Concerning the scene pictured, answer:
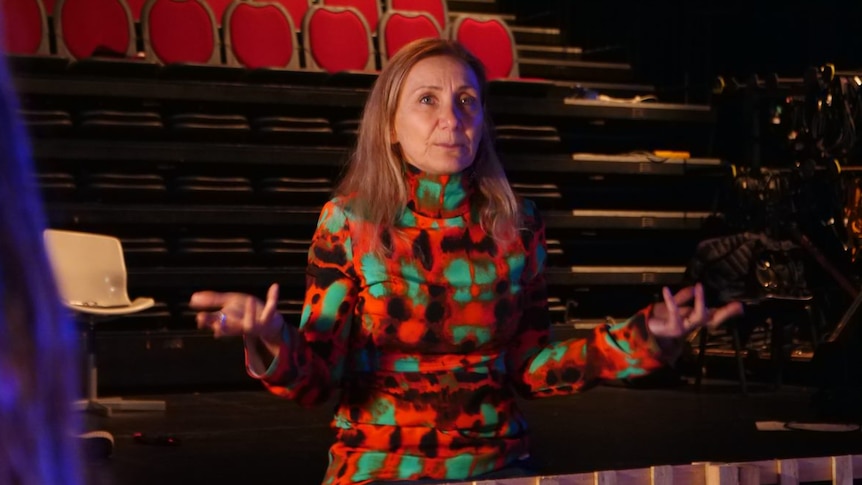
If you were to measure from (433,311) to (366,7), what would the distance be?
777 centimetres

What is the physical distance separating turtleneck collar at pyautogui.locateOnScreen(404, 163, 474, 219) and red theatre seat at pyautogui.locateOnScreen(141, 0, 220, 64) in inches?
259

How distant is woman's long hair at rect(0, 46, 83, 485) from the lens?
36 centimetres

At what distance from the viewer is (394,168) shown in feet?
6.76

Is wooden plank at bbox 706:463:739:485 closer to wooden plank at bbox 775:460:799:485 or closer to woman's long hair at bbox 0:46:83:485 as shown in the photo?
wooden plank at bbox 775:460:799:485

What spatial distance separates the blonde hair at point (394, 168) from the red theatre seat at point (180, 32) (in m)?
6.50

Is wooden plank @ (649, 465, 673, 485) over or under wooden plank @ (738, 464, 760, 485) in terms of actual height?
over

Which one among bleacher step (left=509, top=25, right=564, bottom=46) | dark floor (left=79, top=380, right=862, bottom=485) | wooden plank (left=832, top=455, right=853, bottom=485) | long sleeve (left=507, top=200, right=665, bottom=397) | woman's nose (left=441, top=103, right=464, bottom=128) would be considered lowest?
dark floor (left=79, top=380, right=862, bottom=485)

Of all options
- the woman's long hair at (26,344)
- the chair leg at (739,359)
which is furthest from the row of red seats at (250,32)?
the woman's long hair at (26,344)

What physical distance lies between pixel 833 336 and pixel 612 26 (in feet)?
14.1

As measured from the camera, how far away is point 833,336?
6629 mm

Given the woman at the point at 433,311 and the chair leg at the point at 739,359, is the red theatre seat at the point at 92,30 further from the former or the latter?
the woman at the point at 433,311

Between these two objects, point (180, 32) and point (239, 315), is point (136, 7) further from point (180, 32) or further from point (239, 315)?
point (239, 315)

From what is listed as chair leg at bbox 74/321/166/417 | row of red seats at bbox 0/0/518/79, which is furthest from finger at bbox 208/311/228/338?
row of red seats at bbox 0/0/518/79

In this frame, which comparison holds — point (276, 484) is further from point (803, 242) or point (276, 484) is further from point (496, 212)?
point (803, 242)
